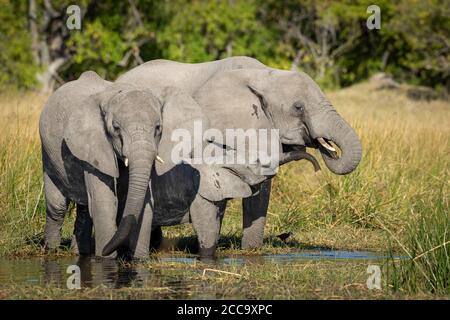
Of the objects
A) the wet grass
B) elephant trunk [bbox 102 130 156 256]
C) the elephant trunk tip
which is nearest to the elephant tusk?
the wet grass

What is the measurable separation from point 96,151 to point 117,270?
1.12 m

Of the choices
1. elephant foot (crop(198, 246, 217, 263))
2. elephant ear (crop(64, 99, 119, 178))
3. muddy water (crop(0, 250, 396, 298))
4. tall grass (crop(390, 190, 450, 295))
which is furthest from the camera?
elephant foot (crop(198, 246, 217, 263))

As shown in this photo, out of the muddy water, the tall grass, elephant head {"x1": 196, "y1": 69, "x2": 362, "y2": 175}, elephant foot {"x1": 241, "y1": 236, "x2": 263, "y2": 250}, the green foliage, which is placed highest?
the green foliage

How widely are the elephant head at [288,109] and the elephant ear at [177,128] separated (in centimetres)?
65

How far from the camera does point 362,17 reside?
3966cm

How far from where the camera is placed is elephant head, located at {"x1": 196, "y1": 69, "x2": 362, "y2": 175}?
10.8 meters

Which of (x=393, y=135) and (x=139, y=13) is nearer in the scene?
(x=393, y=135)

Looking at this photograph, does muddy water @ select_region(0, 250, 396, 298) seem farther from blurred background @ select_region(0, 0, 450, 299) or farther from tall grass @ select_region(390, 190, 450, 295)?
tall grass @ select_region(390, 190, 450, 295)

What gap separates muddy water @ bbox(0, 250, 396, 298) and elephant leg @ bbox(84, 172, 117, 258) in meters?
0.27

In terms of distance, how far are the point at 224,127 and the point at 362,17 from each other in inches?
1153

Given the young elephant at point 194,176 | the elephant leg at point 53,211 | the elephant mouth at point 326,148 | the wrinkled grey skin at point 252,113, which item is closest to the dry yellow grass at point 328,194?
the elephant leg at point 53,211

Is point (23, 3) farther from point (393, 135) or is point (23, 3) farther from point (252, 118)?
point (252, 118)

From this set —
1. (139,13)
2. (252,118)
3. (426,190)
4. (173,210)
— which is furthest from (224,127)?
(139,13)

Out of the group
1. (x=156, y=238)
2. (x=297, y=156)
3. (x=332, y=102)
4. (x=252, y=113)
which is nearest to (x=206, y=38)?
(x=332, y=102)
